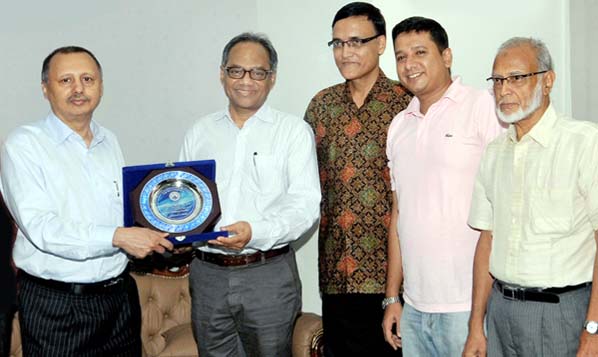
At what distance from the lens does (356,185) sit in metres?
3.03

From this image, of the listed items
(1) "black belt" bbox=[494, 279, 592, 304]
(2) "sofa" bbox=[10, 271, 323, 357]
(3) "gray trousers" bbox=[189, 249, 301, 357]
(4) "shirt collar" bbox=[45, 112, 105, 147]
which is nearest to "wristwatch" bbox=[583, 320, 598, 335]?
(1) "black belt" bbox=[494, 279, 592, 304]

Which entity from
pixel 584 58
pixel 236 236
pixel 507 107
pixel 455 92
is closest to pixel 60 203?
pixel 236 236

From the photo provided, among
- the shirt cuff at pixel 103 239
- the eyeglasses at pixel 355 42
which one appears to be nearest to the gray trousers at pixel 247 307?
the shirt cuff at pixel 103 239

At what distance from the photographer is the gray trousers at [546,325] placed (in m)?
2.26

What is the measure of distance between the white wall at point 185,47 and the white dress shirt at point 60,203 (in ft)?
3.71

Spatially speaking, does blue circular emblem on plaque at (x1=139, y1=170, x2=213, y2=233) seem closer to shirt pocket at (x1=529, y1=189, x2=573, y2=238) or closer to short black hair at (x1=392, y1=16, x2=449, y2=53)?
short black hair at (x1=392, y1=16, x2=449, y2=53)

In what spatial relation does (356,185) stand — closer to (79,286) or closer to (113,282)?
(113,282)

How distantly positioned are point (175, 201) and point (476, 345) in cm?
121

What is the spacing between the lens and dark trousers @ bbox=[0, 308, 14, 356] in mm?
2557

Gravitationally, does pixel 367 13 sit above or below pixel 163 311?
above

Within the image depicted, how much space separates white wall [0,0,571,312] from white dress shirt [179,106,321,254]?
117cm

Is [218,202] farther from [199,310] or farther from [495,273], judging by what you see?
[495,273]

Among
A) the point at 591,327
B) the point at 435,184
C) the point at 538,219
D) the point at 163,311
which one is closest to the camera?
the point at 591,327

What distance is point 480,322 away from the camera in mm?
2543
